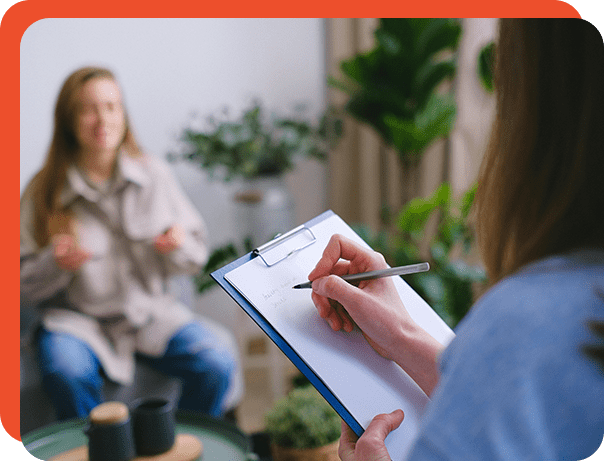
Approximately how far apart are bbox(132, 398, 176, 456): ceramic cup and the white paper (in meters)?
0.49

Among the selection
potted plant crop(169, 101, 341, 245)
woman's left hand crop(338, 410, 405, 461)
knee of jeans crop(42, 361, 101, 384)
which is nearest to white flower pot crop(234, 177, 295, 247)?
potted plant crop(169, 101, 341, 245)

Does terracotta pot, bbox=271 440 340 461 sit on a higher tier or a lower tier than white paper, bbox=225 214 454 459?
lower

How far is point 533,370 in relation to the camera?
343 millimetres

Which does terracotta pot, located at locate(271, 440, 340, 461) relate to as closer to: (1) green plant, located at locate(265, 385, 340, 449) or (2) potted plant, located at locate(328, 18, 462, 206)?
(1) green plant, located at locate(265, 385, 340, 449)

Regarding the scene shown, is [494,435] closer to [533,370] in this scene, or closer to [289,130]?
[533,370]

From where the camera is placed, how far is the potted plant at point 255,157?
1988 millimetres

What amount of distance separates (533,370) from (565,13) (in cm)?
36

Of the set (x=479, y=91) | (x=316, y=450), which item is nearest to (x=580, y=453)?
(x=316, y=450)

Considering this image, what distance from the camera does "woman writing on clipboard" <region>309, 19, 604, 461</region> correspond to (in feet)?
1.13

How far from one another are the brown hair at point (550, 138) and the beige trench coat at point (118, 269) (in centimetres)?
138

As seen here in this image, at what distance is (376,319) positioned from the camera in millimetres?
641

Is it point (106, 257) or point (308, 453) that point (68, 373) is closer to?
point (106, 257)

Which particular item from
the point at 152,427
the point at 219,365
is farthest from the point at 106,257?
the point at 152,427

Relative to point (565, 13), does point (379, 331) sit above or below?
below
